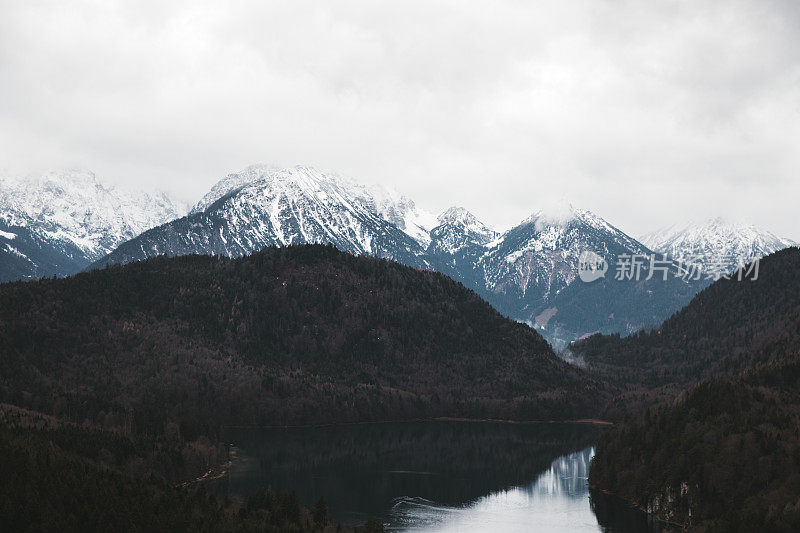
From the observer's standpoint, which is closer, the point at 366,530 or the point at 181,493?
the point at 366,530

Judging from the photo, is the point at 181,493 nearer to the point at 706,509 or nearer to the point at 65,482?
the point at 65,482

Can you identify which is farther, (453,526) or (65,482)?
(453,526)

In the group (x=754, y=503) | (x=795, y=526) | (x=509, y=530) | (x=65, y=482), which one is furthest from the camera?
(x=509, y=530)

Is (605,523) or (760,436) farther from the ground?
(760,436)

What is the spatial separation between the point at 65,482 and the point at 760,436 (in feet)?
518

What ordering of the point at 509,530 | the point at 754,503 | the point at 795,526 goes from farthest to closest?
1. the point at 509,530
2. the point at 754,503
3. the point at 795,526

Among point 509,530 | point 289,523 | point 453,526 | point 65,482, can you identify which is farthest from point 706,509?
point 65,482

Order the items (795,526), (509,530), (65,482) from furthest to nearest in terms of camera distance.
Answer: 1. (509,530)
2. (65,482)
3. (795,526)

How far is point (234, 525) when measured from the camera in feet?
518

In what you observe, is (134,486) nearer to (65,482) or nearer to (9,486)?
(65,482)

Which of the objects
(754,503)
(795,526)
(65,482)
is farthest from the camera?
(754,503)

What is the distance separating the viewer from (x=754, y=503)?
175 meters

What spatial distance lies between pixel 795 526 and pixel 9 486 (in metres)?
145

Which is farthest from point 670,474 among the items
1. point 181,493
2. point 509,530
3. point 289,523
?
point 181,493
